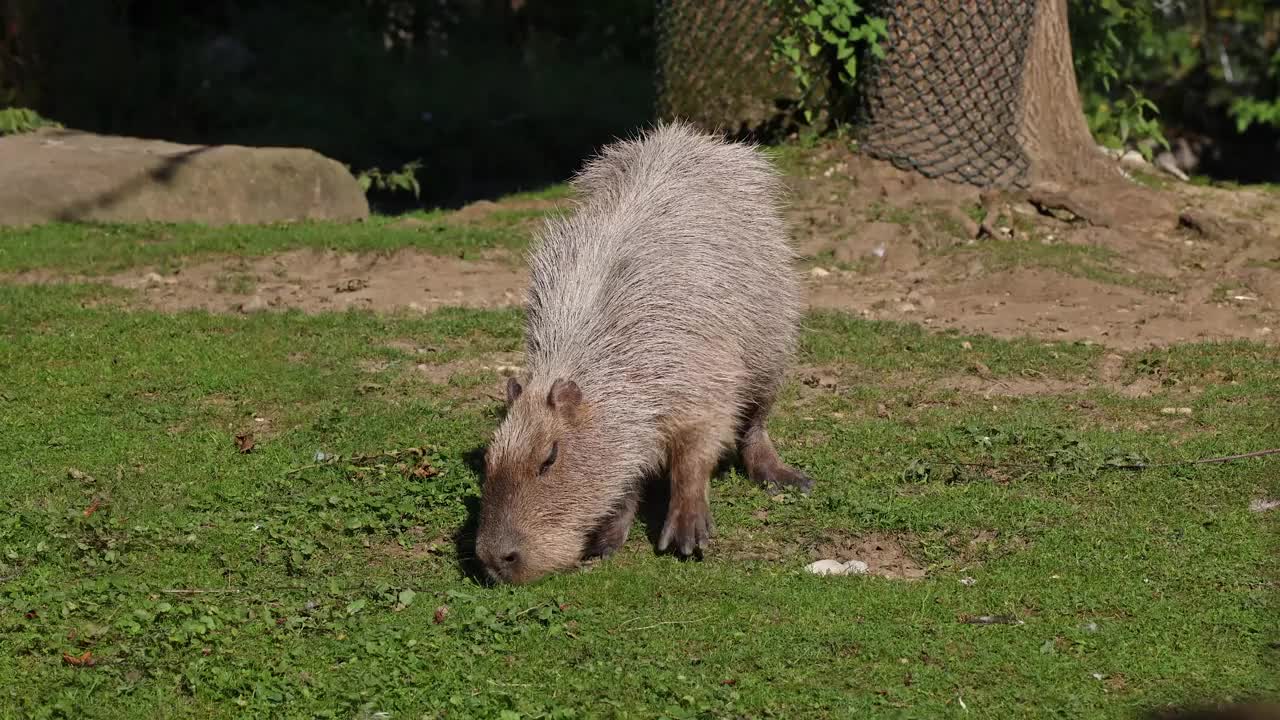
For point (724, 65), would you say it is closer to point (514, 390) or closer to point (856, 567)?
point (514, 390)

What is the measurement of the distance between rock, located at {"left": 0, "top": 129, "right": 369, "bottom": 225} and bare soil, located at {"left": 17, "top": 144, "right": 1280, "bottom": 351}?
1.24m

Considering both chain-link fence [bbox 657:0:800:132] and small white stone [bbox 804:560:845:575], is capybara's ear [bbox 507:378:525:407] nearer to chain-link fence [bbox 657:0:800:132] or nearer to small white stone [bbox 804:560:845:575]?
small white stone [bbox 804:560:845:575]

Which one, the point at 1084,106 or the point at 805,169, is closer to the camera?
the point at 805,169

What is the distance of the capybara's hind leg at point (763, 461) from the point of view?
18.9 feet

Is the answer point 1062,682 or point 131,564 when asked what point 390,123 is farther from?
point 1062,682

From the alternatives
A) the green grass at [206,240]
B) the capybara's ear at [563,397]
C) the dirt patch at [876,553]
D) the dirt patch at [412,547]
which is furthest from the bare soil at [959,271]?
the capybara's ear at [563,397]

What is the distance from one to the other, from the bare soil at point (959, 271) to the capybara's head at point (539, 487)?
3385 mm

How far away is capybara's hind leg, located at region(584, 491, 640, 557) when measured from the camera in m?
5.23

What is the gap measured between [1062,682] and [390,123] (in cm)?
1295

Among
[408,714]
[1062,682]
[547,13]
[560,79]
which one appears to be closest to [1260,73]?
[560,79]

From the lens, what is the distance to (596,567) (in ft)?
16.8

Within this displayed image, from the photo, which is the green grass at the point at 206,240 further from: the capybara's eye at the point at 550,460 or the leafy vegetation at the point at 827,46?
the capybara's eye at the point at 550,460

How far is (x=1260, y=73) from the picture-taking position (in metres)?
13.8

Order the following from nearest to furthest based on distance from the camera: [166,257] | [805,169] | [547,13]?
[166,257], [805,169], [547,13]
